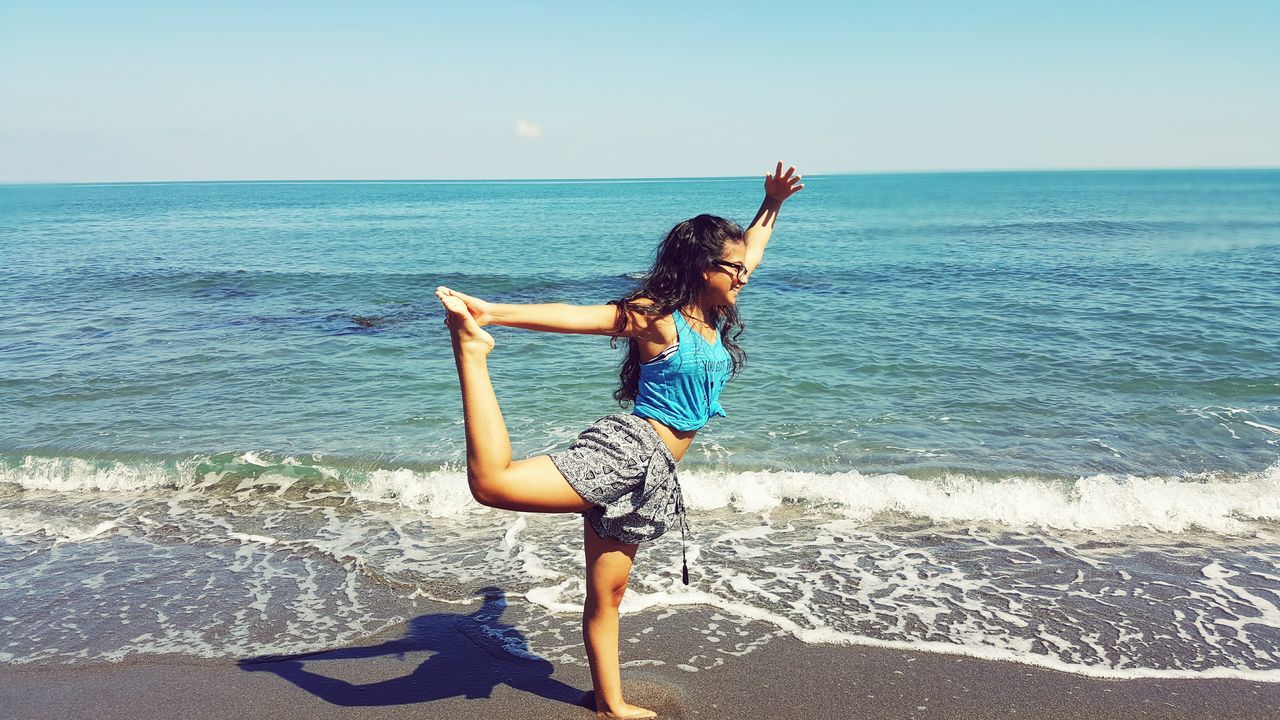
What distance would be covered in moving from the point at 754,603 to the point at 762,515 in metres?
1.95

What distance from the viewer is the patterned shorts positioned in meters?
3.24

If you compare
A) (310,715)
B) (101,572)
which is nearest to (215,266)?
(101,572)

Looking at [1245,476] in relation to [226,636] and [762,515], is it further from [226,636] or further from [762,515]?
[226,636]

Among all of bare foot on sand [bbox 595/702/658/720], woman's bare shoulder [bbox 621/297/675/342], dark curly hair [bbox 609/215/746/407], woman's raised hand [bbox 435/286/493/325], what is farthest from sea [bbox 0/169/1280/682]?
woman's raised hand [bbox 435/286/493/325]

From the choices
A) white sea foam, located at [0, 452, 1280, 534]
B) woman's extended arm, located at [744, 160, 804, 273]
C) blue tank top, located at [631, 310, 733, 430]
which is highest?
woman's extended arm, located at [744, 160, 804, 273]

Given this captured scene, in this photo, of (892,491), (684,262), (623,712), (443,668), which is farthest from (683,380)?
(892,491)

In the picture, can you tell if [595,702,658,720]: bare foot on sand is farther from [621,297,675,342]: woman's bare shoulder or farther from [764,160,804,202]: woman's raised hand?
[764,160,804,202]: woman's raised hand

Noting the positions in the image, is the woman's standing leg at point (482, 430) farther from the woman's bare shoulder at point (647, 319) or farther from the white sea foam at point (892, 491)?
the white sea foam at point (892, 491)

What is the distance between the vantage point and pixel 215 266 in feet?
87.7

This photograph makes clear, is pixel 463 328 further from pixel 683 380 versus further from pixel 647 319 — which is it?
pixel 683 380

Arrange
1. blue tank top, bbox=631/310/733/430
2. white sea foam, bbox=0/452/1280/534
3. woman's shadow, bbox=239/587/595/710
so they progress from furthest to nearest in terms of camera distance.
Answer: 1. white sea foam, bbox=0/452/1280/534
2. woman's shadow, bbox=239/587/595/710
3. blue tank top, bbox=631/310/733/430

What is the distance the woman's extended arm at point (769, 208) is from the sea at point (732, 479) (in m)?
2.43

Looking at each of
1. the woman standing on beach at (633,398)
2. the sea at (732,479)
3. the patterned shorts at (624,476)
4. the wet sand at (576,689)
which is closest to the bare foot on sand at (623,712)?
the wet sand at (576,689)

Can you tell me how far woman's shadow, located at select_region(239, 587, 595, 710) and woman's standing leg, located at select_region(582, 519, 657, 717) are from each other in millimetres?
244
